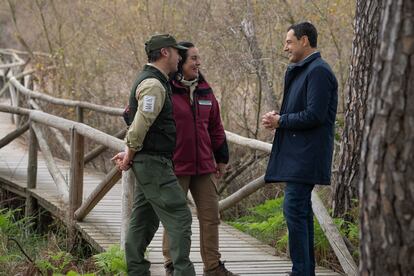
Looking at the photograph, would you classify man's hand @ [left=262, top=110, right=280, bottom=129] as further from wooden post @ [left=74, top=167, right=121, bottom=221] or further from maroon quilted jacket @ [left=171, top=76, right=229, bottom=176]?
wooden post @ [left=74, top=167, right=121, bottom=221]

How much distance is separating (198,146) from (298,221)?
86 cm

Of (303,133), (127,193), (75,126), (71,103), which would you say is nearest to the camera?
(303,133)

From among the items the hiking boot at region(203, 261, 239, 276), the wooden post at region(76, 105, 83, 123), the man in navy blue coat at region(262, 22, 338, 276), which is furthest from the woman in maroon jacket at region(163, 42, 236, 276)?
the wooden post at region(76, 105, 83, 123)

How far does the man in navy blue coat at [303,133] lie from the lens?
539 cm

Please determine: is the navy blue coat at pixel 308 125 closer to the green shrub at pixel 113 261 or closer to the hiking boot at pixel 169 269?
the hiking boot at pixel 169 269

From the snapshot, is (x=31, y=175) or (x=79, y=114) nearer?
(x=31, y=175)

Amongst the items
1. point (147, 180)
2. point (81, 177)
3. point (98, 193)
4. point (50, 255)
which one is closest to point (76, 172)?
point (81, 177)

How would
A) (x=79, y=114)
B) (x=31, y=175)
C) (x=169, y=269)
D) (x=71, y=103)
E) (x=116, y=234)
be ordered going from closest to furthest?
(x=169, y=269)
(x=116, y=234)
(x=31, y=175)
(x=79, y=114)
(x=71, y=103)


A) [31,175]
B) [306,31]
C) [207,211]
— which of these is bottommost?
[31,175]

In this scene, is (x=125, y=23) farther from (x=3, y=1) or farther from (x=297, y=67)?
(x=297, y=67)

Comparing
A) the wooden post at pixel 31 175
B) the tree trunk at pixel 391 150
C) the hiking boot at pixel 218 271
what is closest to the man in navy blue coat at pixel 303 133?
the hiking boot at pixel 218 271

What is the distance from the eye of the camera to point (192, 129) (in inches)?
229

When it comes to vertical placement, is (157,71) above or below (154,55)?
below

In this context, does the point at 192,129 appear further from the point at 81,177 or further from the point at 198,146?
the point at 81,177
